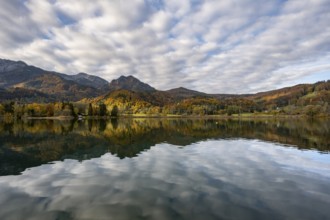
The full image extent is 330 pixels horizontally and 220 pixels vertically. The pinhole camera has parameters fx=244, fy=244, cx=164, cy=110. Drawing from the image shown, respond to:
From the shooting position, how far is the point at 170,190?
20.0 metres

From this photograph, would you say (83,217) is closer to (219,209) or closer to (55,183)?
(219,209)

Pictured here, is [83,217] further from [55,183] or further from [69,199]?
[55,183]

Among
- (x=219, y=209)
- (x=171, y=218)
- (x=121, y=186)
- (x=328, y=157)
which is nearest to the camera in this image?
(x=171, y=218)

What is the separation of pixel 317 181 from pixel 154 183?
615 inches

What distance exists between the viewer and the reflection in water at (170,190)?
1537cm

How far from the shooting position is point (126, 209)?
1578 cm

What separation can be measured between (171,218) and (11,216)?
9826 millimetres

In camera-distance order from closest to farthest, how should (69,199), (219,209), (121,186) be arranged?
(219,209) < (69,199) < (121,186)

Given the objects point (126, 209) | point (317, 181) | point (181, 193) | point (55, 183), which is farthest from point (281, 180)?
point (55, 183)

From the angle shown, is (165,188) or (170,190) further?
(165,188)

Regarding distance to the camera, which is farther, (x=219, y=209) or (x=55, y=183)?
(x=55, y=183)

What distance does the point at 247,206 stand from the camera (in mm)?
16344

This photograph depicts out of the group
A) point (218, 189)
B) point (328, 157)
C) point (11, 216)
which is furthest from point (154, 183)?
point (328, 157)

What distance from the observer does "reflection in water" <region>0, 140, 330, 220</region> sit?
15.4 metres
